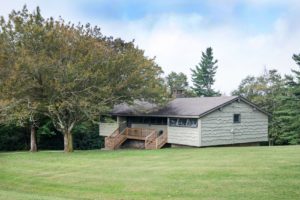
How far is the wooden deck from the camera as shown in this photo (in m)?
32.2

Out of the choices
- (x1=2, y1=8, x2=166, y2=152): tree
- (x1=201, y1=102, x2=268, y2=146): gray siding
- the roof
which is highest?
(x1=2, y1=8, x2=166, y2=152): tree

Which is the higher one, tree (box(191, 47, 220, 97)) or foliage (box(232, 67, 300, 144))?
tree (box(191, 47, 220, 97))

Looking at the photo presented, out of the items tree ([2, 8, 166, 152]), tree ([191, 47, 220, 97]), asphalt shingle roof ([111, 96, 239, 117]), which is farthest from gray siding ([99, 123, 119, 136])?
tree ([191, 47, 220, 97])

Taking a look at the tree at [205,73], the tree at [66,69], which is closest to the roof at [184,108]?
the tree at [66,69]

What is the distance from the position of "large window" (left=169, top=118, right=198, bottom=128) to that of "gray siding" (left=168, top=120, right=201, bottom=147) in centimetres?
25

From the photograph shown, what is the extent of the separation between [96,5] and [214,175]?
9.47 metres

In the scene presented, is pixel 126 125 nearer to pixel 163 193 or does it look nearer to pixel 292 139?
pixel 292 139

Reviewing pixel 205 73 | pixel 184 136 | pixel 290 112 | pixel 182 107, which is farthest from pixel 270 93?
pixel 184 136

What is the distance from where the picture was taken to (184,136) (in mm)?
31016

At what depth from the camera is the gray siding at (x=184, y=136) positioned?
2977cm

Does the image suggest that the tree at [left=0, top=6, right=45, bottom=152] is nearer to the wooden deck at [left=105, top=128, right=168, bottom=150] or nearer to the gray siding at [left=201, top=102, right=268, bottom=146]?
the wooden deck at [left=105, top=128, right=168, bottom=150]

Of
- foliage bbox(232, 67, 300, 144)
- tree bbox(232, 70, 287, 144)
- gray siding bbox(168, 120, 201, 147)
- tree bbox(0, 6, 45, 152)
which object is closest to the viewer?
tree bbox(0, 6, 45, 152)

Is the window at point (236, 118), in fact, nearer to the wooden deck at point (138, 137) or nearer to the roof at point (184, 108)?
the roof at point (184, 108)

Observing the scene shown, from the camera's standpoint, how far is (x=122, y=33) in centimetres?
3512
